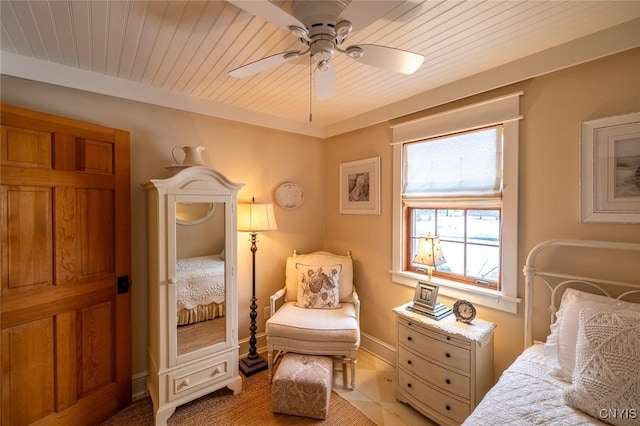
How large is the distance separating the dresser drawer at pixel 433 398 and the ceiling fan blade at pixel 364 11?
7.36 feet

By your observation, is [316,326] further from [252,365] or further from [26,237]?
[26,237]

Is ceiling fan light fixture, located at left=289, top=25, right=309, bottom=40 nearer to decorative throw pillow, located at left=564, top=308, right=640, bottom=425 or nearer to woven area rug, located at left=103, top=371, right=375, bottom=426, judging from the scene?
decorative throw pillow, located at left=564, top=308, right=640, bottom=425

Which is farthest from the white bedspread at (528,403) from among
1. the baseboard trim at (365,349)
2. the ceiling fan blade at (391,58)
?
the ceiling fan blade at (391,58)

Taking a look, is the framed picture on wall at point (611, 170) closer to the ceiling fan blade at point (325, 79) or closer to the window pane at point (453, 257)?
the window pane at point (453, 257)

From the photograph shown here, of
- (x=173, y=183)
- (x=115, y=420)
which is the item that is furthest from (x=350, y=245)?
(x=115, y=420)

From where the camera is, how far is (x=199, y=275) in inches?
81.7

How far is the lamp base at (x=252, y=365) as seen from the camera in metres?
2.43

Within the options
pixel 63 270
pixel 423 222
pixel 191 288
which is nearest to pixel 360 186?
pixel 423 222

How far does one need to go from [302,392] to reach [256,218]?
4.77 ft

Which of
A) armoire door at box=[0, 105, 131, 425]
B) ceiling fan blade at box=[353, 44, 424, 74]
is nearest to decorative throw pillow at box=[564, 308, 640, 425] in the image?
ceiling fan blade at box=[353, 44, 424, 74]

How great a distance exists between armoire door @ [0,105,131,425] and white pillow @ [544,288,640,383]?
2.80m

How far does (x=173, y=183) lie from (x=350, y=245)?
1.89 m

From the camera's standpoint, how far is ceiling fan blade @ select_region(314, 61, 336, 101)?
4.47 ft

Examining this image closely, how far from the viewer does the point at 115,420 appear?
1896 mm
